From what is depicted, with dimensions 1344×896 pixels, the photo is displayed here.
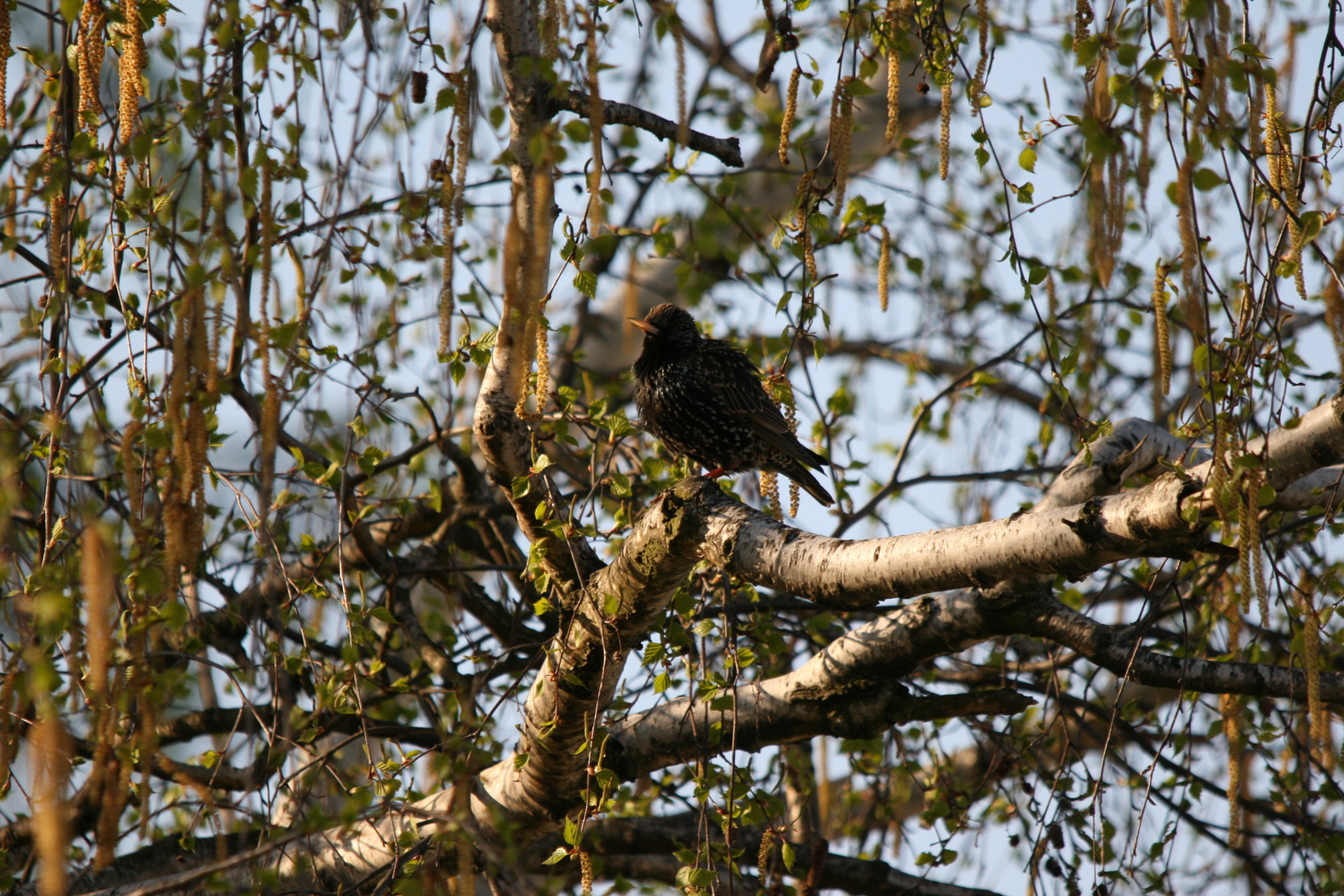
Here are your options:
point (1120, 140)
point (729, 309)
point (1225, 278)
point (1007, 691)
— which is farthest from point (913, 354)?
point (1120, 140)

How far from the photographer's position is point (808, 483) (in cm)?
528

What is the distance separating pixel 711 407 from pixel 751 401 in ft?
0.72

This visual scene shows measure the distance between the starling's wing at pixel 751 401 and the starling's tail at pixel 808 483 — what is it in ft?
0.31

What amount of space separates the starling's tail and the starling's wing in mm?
94

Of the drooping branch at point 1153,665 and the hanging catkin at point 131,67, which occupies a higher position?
the hanging catkin at point 131,67

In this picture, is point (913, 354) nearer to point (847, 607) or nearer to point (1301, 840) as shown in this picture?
point (1301, 840)

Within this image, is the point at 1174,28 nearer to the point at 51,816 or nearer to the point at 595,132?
the point at 595,132

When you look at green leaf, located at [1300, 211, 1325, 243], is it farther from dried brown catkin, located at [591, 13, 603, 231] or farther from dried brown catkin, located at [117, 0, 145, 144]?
dried brown catkin, located at [117, 0, 145, 144]

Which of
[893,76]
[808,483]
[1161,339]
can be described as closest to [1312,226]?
[1161,339]

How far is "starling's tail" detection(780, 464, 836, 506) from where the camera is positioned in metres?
5.21

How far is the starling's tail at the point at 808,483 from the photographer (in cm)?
521

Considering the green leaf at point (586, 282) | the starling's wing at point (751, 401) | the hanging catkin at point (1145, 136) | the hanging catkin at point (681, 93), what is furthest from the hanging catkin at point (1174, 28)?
the starling's wing at point (751, 401)

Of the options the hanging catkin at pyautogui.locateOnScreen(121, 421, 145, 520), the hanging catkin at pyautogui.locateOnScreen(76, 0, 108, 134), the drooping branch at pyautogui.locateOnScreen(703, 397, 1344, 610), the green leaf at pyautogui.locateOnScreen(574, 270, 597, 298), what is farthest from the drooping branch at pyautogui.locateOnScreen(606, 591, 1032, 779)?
the hanging catkin at pyautogui.locateOnScreen(76, 0, 108, 134)

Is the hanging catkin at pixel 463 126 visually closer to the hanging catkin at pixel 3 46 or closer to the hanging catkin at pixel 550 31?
the hanging catkin at pixel 550 31
